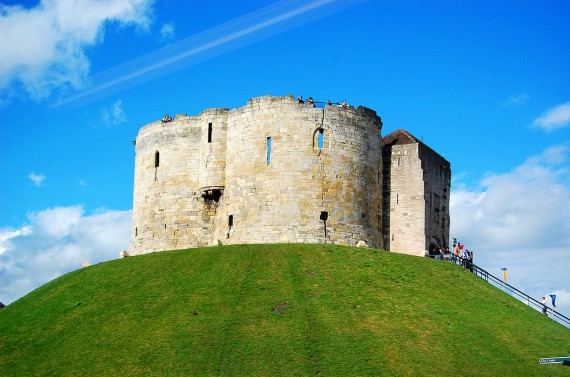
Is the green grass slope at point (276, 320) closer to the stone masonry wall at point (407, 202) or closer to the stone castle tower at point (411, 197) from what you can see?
the stone masonry wall at point (407, 202)

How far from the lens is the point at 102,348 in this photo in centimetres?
3753

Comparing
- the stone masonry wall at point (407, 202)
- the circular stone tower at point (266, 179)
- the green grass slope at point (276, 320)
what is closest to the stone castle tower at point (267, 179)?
the circular stone tower at point (266, 179)

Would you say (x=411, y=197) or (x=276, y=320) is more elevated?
(x=411, y=197)

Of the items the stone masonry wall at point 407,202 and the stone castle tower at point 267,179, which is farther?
the stone masonry wall at point 407,202

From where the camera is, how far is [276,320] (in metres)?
38.8

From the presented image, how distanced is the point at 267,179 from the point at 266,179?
68mm

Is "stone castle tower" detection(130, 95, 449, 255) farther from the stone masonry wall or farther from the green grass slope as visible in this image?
the green grass slope

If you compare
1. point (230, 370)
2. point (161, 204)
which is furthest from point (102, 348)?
point (161, 204)

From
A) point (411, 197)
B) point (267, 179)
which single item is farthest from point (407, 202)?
point (267, 179)

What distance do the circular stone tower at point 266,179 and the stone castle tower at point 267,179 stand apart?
0.06 meters

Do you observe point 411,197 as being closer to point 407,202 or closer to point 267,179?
point 407,202

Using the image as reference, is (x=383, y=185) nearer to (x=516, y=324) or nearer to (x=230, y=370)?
(x=516, y=324)

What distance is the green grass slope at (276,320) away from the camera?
35.4 meters

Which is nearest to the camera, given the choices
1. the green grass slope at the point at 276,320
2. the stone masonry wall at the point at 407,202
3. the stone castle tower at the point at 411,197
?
the green grass slope at the point at 276,320
